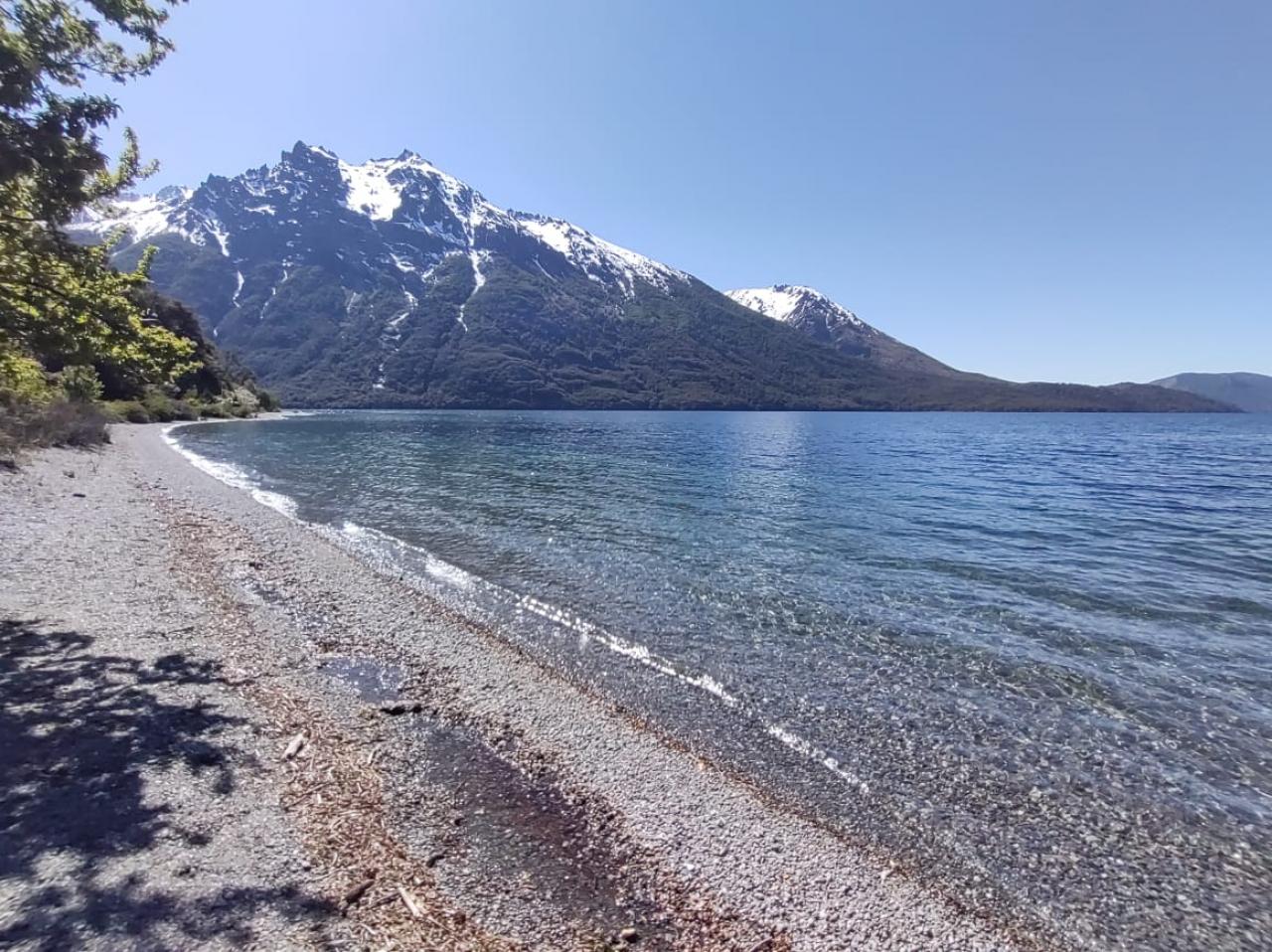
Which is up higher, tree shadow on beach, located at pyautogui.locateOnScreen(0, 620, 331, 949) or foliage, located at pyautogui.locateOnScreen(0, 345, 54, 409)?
foliage, located at pyautogui.locateOnScreen(0, 345, 54, 409)

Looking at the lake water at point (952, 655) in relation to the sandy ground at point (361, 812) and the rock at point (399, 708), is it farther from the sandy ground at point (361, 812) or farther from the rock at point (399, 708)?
the rock at point (399, 708)

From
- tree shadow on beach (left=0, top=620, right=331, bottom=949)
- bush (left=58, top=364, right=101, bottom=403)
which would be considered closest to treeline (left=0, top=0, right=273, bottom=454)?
tree shadow on beach (left=0, top=620, right=331, bottom=949)

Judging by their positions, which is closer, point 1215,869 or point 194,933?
point 194,933

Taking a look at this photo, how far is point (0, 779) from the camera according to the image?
7797mm

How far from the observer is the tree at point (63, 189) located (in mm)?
9266

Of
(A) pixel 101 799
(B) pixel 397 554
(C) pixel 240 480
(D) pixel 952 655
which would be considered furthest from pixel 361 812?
(C) pixel 240 480

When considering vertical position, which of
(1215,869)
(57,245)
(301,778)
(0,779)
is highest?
(57,245)

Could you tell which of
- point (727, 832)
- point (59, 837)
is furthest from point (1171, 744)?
point (59, 837)

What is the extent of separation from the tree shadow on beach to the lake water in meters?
7.24

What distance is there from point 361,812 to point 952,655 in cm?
1375

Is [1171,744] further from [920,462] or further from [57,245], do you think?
[920,462]

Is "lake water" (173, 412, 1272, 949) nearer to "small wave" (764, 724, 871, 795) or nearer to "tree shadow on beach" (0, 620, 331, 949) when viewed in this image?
"small wave" (764, 724, 871, 795)

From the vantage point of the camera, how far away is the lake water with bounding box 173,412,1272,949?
8938 millimetres

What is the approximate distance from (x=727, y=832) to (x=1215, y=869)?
22.6 feet
